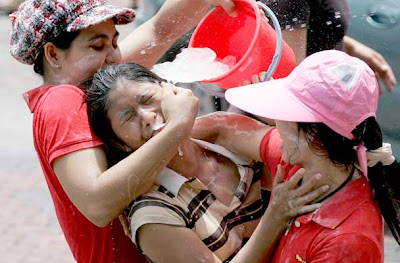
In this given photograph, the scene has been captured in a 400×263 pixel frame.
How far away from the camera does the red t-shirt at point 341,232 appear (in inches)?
87.4

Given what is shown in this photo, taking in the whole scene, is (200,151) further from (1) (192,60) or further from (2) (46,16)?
(2) (46,16)

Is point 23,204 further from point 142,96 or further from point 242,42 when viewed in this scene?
point 142,96

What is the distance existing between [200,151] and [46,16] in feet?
2.29

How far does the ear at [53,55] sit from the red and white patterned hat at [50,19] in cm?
2

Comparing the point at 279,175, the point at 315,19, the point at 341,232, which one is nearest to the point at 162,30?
the point at 315,19

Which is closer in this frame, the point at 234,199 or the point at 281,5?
the point at 234,199

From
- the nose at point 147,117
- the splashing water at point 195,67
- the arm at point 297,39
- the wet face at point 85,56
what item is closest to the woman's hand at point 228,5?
the splashing water at point 195,67

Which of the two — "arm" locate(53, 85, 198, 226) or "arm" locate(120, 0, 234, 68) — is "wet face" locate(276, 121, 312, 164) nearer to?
"arm" locate(53, 85, 198, 226)

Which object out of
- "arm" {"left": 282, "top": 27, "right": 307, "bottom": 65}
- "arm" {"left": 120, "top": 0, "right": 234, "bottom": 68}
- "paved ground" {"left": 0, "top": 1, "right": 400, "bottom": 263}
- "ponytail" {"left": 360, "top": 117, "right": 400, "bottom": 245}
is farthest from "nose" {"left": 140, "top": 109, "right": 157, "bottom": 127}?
"paved ground" {"left": 0, "top": 1, "right": 400, "bottom": 263}

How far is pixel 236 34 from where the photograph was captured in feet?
10.3

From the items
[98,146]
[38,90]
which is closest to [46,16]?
[38,90]

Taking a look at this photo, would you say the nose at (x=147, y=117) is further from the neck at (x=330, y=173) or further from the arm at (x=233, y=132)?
the neck at (x=330, y=173)

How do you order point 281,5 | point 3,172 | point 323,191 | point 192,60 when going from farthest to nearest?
point 3,172
point 281,5
point 192,60
point 323,191

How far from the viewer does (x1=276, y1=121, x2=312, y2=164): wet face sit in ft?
7.68
